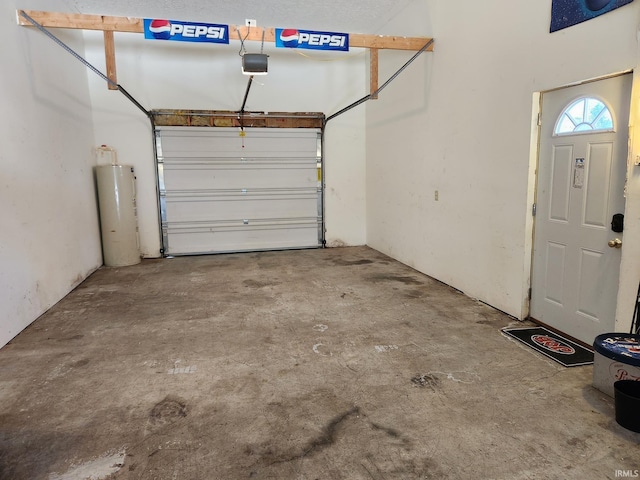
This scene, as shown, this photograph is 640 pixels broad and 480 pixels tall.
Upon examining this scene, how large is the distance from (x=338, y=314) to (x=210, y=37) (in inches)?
120

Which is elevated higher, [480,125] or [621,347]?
[480,125]

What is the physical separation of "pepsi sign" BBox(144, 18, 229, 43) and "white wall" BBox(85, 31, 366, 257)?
2.46m

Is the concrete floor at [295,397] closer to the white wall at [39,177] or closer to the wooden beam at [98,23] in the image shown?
the white wall at [39,177]

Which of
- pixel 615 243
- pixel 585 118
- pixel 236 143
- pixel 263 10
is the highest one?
pixel 263 10

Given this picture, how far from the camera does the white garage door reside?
676 centimetres

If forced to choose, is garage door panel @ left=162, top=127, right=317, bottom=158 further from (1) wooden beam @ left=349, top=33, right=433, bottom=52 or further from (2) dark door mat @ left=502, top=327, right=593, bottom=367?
(2) dark door mat @ left=502, top=327, right=593, bottom=367

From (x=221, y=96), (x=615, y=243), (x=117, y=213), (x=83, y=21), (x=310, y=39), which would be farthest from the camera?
(x=221, y=96)

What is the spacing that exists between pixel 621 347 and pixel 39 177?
5095 mm

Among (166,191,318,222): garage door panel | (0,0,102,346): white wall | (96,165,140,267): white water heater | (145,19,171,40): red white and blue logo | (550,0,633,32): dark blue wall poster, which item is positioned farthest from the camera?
(166,191,318,222): garage door panel

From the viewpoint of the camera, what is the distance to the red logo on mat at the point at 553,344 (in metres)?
2.98

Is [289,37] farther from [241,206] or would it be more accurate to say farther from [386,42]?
[241,206]

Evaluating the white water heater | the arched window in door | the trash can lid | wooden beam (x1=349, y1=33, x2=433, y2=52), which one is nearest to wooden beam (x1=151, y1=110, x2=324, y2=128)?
the white water heater

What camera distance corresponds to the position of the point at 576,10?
2.88 meters

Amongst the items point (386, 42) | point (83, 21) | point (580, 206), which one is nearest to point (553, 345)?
point (580, 206)
